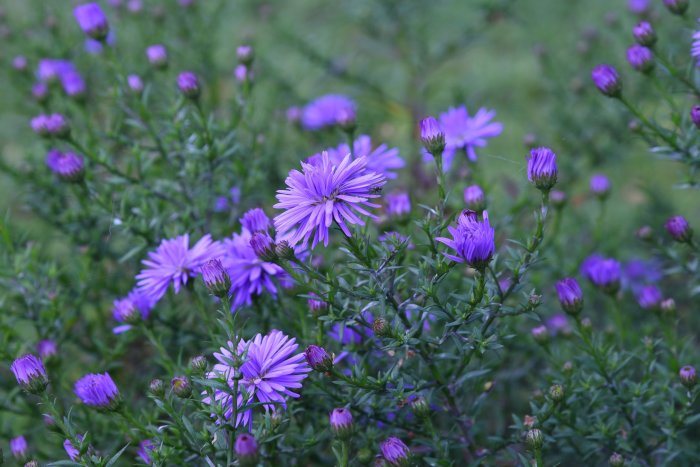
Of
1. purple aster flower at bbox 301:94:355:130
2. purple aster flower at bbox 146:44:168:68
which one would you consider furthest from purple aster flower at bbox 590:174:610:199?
purple aster flower at bbox 146:44:168:68

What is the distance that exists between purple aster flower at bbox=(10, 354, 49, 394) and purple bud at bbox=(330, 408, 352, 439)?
1.62 ft

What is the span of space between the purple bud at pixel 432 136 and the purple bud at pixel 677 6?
671mm

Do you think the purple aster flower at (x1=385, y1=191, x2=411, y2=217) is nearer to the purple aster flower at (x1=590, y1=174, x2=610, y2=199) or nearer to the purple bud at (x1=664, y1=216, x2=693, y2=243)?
the purple bud at (x1=664, y1=216, x2=693, y2=243)

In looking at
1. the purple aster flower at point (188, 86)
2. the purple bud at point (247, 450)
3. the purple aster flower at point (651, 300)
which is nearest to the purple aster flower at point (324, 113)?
the purple aster flower at point (188, 86)

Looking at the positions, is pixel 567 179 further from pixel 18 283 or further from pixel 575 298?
pixel 18 283

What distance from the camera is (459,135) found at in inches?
66.1

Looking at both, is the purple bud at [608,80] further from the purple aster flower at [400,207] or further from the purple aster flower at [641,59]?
the purple aster flower at [400,207]

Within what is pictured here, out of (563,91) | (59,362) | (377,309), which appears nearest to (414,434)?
(377,309)

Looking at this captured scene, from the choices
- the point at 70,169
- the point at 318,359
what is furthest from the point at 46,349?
the point at 318,359

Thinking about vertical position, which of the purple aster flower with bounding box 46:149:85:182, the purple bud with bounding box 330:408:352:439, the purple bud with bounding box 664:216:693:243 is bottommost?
the purple bud with bounding box 330:408:352:439

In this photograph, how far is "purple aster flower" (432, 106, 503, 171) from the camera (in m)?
1.64

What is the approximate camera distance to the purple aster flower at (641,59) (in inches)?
59.8

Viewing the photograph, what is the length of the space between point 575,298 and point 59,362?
3.58 ft

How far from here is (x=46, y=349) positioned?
1.57m
